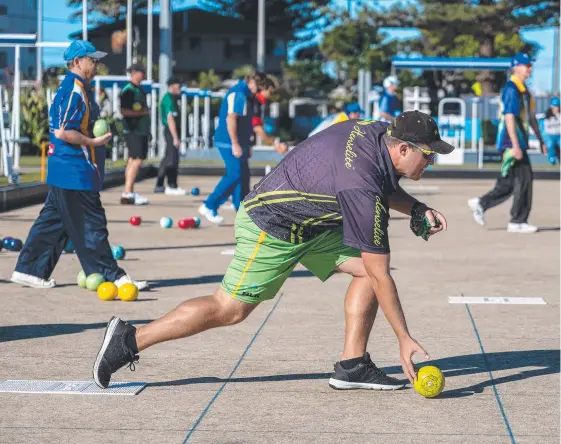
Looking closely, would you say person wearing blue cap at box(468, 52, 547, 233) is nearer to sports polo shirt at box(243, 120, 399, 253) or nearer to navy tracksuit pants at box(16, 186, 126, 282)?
navy tracksuit pants at box(16, 186, 126, 282)

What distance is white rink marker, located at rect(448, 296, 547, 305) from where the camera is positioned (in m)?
9.16

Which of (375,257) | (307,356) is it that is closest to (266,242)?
(375,257)

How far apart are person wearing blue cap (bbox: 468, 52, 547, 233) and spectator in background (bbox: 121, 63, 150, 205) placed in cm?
551

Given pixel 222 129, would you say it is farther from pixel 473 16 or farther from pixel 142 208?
pixel 473 16

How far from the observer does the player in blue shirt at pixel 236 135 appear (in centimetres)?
1441

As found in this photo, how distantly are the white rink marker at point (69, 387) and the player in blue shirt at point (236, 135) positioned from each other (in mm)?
8320

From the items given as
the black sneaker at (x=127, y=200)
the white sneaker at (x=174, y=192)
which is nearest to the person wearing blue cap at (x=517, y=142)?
the black sneaker at (x=127, y=200)

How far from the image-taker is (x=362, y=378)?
6184 mm

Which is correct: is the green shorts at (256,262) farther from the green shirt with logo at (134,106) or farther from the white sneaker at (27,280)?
the green shirt with logo at (134,106)

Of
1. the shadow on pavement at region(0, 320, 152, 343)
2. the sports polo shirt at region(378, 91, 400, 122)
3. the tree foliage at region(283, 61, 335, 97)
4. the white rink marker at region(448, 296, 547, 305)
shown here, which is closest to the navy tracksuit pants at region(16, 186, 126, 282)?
the shadow on pavement at region(0, 320, 152, 343)

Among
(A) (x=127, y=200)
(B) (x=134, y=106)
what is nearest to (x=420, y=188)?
(A) (x=127, y=200)

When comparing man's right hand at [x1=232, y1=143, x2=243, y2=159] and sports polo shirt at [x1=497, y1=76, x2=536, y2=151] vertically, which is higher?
sports polo shirt at [x1=497, y1=76, x2=536, y2=151]

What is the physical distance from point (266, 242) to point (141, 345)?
78 centimetres

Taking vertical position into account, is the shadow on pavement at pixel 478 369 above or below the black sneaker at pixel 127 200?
above
